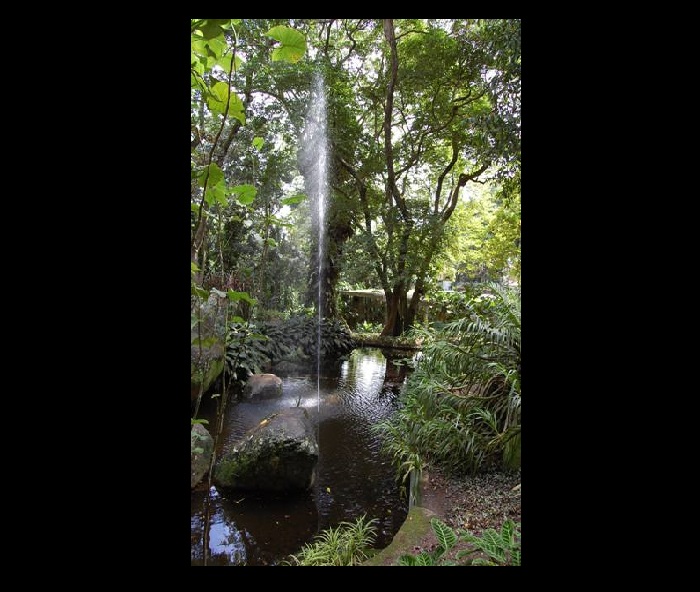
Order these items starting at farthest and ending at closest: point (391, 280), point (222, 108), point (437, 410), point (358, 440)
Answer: point (391, 280) → point (358, 440) → point (437, 410) → point (222, 108)

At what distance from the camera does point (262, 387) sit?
478 cm

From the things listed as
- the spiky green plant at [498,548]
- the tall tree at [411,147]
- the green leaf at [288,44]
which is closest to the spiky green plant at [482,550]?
the spiky green plant at [498,548]

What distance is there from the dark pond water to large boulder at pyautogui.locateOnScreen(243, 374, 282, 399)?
12 cm

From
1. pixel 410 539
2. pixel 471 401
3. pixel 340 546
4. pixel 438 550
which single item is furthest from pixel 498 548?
pixel 471 401

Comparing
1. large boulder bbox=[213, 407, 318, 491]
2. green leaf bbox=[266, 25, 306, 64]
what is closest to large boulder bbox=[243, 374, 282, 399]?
large boulder bbox=[213, 407, 318, 491]

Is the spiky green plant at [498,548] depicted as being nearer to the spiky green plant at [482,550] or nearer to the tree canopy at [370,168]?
the spiky green plant at [482,550]

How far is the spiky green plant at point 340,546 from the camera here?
211 cm

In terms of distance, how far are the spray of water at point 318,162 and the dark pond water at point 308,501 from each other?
4.02 ft

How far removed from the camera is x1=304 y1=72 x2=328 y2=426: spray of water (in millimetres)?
6585

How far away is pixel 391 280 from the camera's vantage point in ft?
25.7

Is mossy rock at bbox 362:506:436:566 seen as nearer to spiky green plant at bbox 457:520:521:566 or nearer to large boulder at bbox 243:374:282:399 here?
spiky green plant at bbox 457:520:521:566
